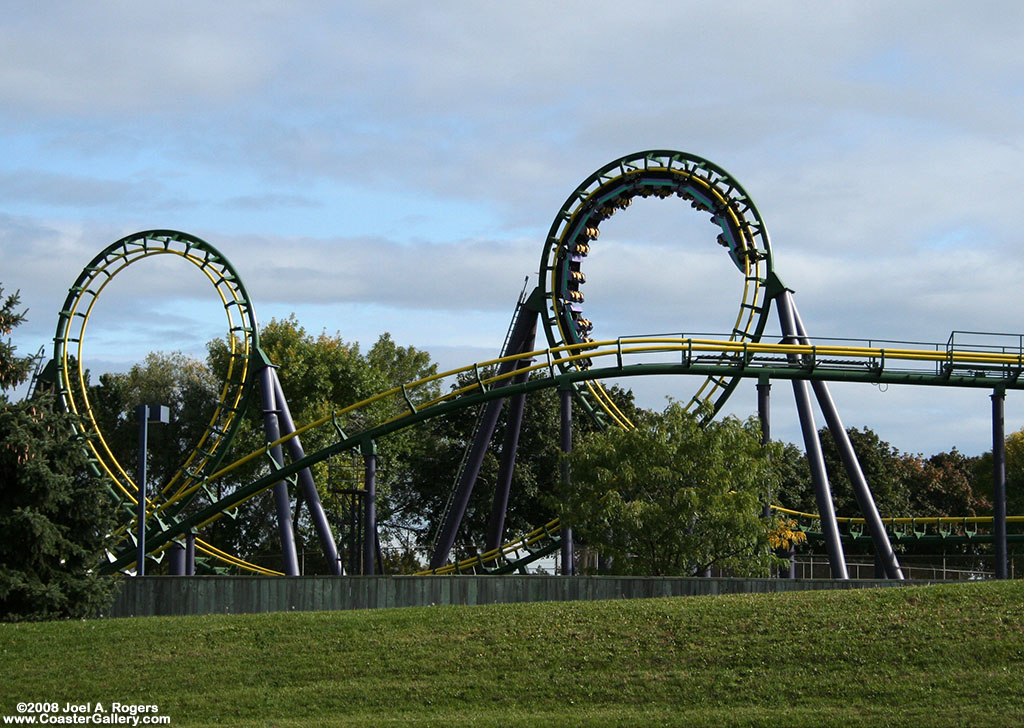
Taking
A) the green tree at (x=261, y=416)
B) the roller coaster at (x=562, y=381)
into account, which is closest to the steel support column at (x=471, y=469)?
the roller coaster at (x=562, y=381)

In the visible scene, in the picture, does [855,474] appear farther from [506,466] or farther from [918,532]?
[918,532]

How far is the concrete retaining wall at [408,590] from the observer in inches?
1063

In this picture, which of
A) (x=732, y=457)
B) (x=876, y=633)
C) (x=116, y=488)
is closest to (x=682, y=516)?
(x=732, y=457)

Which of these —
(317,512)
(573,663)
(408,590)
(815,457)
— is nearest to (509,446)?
(317,512)

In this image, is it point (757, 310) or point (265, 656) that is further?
point (757, 310)

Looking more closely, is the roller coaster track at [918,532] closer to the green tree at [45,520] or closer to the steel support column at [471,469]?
the steel support column at [471,469]

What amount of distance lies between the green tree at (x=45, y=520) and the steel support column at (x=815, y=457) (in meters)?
18.4

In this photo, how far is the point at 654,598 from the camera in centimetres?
2498

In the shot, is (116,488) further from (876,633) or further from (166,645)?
(876,633)

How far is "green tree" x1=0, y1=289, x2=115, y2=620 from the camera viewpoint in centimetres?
2622

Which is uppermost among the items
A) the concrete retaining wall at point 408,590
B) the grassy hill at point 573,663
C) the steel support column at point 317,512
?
the steel support column at point 317,512

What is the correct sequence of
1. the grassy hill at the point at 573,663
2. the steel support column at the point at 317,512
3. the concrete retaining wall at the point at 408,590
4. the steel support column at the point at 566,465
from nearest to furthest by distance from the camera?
the grassy hill at the point at 573,663, the concrete retaining wall at the point at 408,590, the steel support column at the point at 566,465, the steel support column at the point at 317,512

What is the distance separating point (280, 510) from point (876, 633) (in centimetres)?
2465

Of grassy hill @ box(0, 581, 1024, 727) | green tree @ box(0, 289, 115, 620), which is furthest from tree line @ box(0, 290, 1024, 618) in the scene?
grassy hill @ box(0, 581, 1024, 727)
